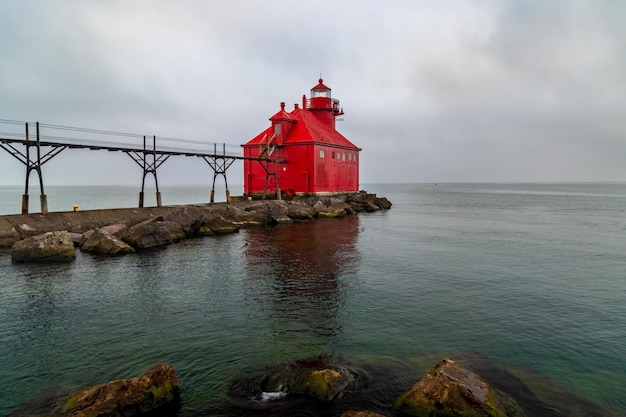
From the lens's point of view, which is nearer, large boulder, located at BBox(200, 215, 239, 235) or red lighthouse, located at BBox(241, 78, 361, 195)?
large boulder, located at BBox(200, 215, 239, 235)

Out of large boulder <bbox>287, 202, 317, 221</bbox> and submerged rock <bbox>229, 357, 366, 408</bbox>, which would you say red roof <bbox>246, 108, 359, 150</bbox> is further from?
submerged rock <bbox>229, 357, 366, 408</bbox>

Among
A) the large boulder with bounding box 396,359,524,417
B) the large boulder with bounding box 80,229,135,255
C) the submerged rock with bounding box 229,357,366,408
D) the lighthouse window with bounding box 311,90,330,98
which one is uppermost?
the lighthouse window with bounding box 311,90,330,98

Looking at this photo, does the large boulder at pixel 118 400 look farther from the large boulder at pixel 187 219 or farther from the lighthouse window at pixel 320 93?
the lighthouse window at pixel 320 93

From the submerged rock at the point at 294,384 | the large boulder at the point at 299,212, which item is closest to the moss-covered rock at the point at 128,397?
the submerged rock at the point at 294,384

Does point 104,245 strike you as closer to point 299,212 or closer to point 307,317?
point 307,317

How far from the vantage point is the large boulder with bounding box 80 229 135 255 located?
18969mm

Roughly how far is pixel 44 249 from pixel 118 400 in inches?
565

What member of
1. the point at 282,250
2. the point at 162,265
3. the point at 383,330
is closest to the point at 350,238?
the point at 282,250

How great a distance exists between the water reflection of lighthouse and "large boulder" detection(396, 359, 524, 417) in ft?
8.67

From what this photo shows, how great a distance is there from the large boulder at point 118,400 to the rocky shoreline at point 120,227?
12.8 meters

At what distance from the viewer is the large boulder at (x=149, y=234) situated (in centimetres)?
2064

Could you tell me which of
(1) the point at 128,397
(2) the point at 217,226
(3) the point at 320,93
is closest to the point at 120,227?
(2) the point at 217,226

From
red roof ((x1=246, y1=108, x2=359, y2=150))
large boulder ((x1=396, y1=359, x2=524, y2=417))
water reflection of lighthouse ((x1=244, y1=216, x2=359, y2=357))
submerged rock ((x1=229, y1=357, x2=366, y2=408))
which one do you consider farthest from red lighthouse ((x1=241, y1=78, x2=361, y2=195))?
large boulder ((x1=396, y1=359, x2=524, y2=417))

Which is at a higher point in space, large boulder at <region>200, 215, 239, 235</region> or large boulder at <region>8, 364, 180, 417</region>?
large boulder at <region>200, 215, 239, 235</region>
